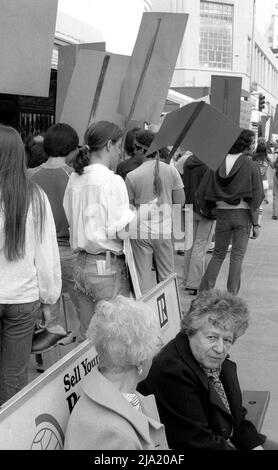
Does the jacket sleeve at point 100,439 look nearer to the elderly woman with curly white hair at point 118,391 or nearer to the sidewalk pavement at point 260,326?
the elderly woman with curly white hair at point 118,391

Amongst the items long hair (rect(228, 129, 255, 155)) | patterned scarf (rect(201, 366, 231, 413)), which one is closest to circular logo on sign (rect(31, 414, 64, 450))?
patterned scarf (rect(201, 366, 231, 413))

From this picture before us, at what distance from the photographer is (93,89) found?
5.22m

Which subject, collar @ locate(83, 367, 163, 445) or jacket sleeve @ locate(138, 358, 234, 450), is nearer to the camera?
collar @ locate(83, 367, 163, 445)

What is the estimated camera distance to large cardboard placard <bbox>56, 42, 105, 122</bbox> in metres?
5.80

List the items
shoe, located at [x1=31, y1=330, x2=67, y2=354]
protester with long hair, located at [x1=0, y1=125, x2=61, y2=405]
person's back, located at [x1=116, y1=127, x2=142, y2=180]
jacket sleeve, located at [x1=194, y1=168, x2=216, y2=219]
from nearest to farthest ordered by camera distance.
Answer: protester with long hair, located at [x1=0, y1=125, x2=61, y2=405] < shoe, located at [x1=31, y1=330, x2=67, y2=354] < person's back, located at [x1=116, y1=127, x2=142, y2=180] < jacket sleeve, located at [x1=194, y1=168, x2=216, y2=219]

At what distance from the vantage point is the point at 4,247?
2844 mm

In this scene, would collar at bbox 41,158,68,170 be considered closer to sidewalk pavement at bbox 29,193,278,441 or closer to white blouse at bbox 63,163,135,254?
white blouse at bbox 63,163,135,254

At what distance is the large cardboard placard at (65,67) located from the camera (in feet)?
19.0

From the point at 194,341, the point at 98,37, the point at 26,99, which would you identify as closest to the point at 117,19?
the point at 98,37

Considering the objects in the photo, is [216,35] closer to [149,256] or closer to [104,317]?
[149,256]

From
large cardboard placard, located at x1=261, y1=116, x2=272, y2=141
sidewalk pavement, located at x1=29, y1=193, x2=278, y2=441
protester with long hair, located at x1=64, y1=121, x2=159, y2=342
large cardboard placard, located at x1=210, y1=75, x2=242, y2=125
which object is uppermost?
large cardboard placard, located at x1=261, y1=116, x2=272, y2=141

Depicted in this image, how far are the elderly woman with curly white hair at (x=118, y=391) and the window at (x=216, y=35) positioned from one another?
54.4 metres

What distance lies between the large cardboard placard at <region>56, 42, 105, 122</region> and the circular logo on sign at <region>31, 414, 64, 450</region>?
3960 millimetres

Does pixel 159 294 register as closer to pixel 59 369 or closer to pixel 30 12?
pixel 59 369
